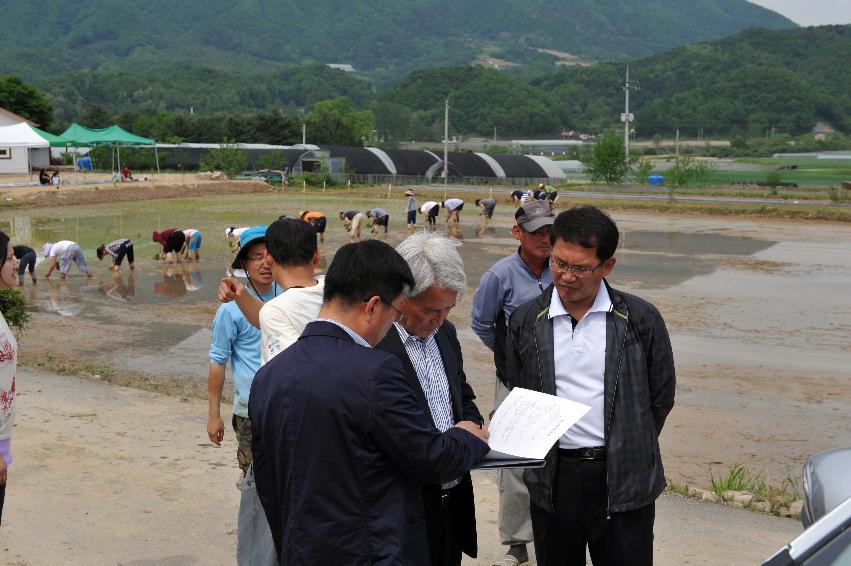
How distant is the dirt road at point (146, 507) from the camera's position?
546 centimetres

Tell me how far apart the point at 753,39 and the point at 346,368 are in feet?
657

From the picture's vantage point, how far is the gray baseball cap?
5.26 metres

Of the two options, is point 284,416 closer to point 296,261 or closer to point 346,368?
point 346,368

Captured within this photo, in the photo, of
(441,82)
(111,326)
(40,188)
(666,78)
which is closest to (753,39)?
(666,78)

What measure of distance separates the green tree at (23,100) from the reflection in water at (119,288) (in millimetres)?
46827

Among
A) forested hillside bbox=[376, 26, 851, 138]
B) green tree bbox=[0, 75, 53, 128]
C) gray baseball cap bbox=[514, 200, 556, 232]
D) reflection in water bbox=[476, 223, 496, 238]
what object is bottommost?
reflection in water bbox=[476, 223, 496, 238]

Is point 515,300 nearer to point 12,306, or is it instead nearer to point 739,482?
point 739,482

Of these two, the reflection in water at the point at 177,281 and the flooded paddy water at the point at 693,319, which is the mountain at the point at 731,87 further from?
the reflection in water at the point at 177,281

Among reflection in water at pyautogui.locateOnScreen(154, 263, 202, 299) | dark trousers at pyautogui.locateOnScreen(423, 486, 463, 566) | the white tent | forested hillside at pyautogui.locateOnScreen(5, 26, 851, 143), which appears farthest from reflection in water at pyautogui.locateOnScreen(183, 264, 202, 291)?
forested hillside at pyautogui.locateOnScreen(5, 26, 851, 143)

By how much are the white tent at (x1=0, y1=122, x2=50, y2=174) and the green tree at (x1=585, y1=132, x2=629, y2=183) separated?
30.1 metres

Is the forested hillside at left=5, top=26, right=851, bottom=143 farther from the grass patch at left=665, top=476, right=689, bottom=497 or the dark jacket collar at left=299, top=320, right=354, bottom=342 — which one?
the dark jacket collar at left=299, top=320, right=354, bottom=342

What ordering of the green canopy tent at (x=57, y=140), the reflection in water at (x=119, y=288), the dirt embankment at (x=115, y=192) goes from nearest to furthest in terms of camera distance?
the reflection in water at (x=119, y=288) → the dirt embankment at (x=115, y=192) → the green canopy tent at (x=57, y=140)

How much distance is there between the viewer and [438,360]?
3.66 metres

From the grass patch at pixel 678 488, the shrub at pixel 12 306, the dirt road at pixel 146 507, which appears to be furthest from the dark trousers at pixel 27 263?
the grass patch at pixel 678 488
